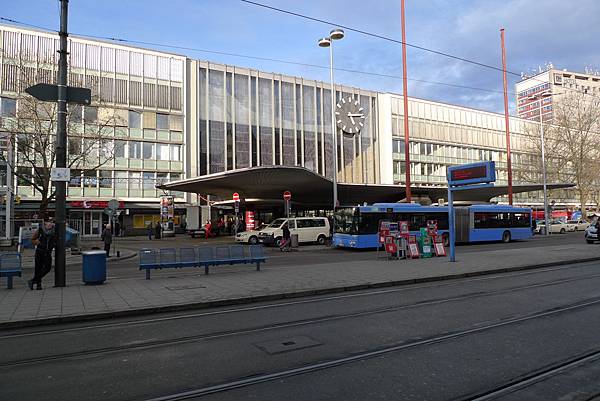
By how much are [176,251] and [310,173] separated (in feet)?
60.7

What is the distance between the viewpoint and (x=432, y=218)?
28250mm

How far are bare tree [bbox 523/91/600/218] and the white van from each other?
42.8m

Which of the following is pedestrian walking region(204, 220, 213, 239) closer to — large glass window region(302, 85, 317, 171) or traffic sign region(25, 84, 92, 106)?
large glass window region(302, 85, 317, 171)

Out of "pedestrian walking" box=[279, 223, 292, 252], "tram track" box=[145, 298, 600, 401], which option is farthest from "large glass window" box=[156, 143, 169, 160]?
"tram track" box=[145, 298, 600, 401]

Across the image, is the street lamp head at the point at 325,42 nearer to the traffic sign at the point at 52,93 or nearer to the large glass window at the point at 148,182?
the traffic sign at the point at 52,93

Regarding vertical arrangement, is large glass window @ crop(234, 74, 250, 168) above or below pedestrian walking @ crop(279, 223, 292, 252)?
above

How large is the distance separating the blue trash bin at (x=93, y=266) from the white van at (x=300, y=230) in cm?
1825

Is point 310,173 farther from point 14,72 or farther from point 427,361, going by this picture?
point 14,72

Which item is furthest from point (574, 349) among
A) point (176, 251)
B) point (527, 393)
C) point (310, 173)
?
point (310, 173)

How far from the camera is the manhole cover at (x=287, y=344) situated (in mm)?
6050

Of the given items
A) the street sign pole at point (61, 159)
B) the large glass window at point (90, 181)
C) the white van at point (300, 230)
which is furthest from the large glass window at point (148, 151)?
the street sign pole at point (61, 159)

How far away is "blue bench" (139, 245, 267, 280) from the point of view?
13125 mm

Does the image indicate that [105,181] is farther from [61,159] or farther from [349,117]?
[61,159]

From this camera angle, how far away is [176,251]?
1369 cm
